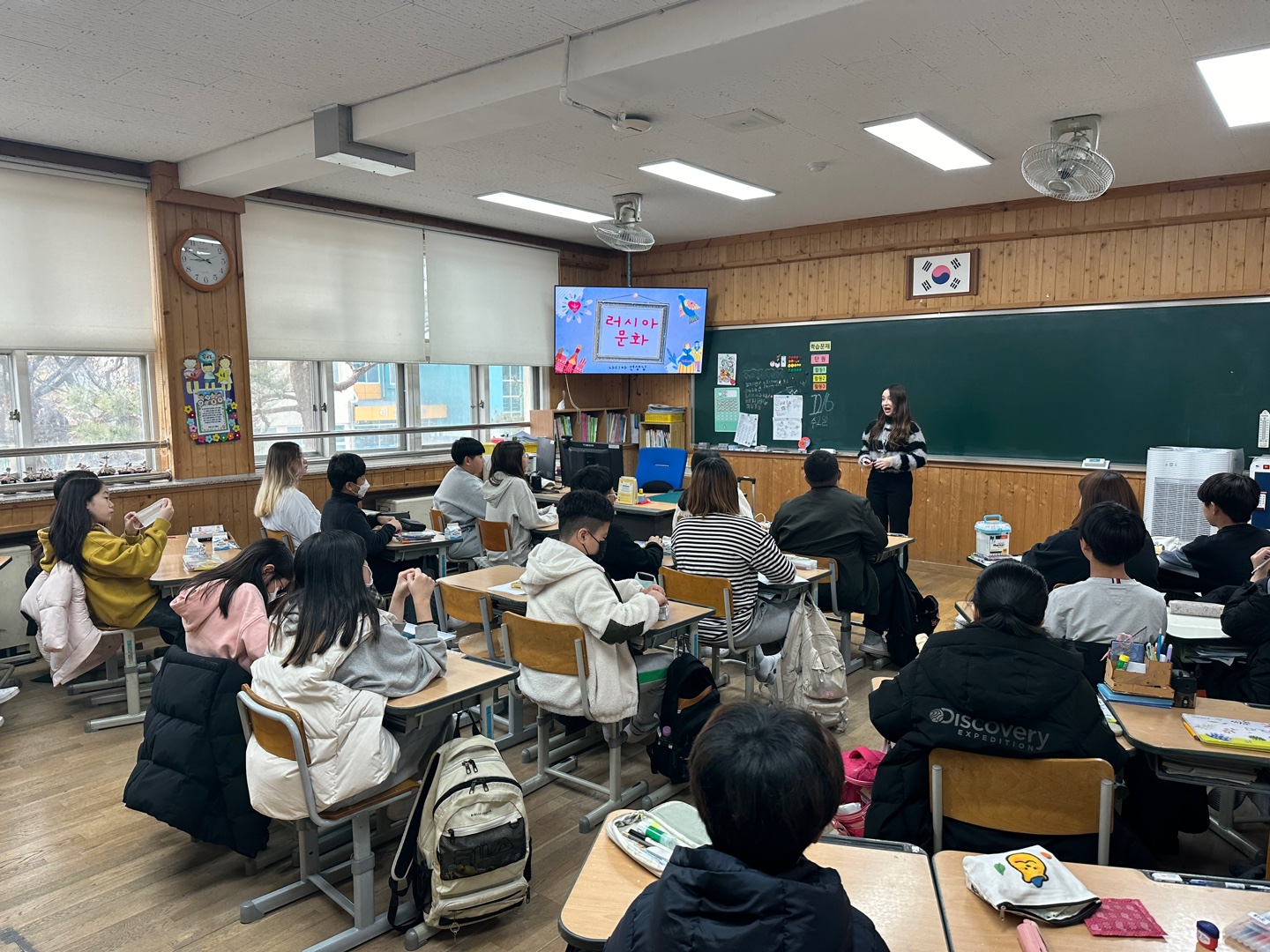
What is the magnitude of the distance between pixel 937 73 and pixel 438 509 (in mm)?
3870

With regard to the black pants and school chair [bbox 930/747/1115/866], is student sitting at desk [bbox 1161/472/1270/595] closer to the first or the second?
school chair [bbox 930/747/1115/866]

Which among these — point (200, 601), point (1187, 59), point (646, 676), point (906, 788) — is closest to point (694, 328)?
point (1187, 59)

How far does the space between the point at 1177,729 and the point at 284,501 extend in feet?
14.5

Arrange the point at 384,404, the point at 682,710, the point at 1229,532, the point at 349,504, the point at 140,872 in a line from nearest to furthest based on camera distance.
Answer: the point at 140,872
the point at 682,710
the point at 1229,532
the point at 349,504
the point at 384,404

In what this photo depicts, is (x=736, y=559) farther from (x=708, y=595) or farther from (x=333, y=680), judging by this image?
(x=333, y=680)

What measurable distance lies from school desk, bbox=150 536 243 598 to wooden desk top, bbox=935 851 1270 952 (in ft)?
11.1

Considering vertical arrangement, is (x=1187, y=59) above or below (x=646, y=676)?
above

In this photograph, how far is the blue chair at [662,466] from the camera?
24.1 feet

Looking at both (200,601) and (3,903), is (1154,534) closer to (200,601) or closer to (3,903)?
(200,601)

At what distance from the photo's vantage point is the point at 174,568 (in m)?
4.40

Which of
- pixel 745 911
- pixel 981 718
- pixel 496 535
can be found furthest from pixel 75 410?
pixel 745 911

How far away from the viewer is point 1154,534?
5934 mm

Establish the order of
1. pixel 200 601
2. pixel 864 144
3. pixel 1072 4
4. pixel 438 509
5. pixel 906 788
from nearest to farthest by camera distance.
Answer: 1. pixel 906 788
2. pixel 200 601
3. pixel 1072 4
4. pixel 864 144
5. pixel 438 509

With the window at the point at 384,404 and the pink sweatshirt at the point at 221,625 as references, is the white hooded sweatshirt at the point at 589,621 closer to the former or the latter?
the pink sweatshirt at the point at 221,625
